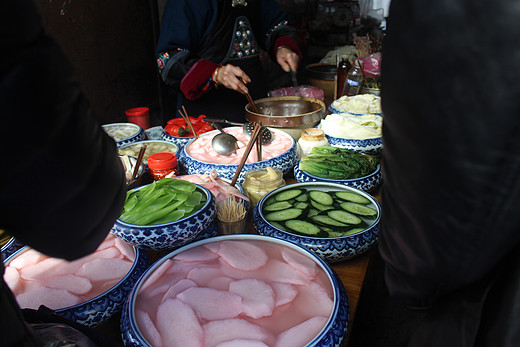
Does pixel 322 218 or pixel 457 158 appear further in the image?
pixel 322 218

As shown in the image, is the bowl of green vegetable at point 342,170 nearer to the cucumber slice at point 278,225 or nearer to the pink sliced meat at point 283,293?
the cucumber slice at point 278,225

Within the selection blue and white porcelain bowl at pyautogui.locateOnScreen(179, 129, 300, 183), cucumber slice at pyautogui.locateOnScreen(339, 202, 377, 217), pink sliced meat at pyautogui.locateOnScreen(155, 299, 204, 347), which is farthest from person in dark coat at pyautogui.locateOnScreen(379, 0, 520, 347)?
blue and white porcelain bowl at pyautogui.locateOnScreen(179, 129, 300, 183)

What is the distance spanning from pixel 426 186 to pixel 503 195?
10 cm

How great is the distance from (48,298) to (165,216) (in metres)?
0.48

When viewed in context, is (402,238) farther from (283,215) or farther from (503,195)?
(283,215)

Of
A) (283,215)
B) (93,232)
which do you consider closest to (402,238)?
(93,232)

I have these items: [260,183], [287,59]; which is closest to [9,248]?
[260,183]

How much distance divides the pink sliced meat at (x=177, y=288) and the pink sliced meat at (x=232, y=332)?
17cm

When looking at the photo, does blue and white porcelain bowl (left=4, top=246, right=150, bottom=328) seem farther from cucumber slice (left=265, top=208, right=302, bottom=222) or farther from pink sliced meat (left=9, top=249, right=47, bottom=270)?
cucumber slice (left=265, top=208, right=302, bottom=222)

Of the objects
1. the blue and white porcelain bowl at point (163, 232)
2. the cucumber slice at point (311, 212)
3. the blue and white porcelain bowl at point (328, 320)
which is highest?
the blue and white porcelain bowl at point (163, 232)

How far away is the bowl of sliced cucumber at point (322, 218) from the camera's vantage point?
1.35 meters

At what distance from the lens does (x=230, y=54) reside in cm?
345

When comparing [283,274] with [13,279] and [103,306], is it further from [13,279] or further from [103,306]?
[13,279]

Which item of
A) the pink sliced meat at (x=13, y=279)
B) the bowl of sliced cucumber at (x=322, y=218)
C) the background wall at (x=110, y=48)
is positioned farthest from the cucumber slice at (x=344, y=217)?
the background wall at (x=110, y=48)
